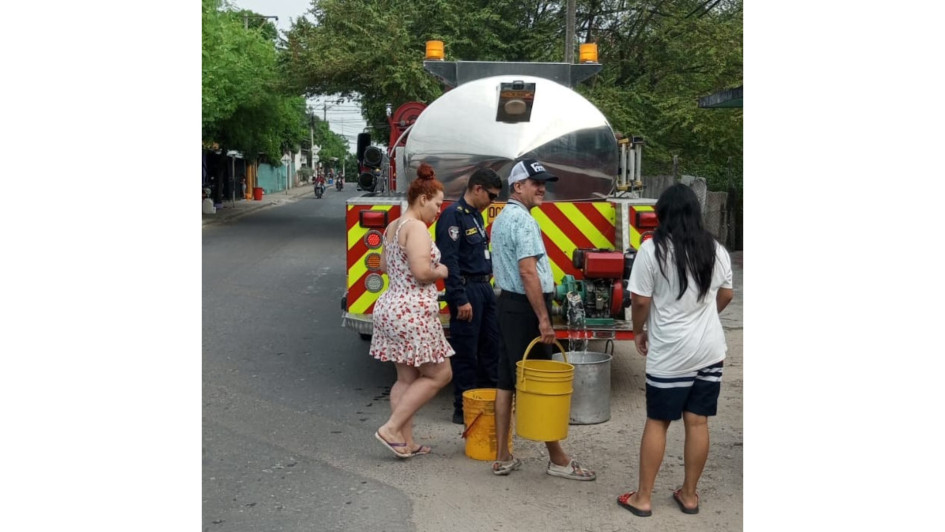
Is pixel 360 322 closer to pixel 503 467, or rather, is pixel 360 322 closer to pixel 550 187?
pixel 550 187

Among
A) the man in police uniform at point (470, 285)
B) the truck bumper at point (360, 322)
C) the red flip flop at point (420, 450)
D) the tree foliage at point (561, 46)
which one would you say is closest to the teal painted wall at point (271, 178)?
the tree foliage at point (561, 46)

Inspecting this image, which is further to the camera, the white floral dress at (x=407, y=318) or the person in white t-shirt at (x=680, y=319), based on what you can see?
the white floral dress at (x=407, y=318)

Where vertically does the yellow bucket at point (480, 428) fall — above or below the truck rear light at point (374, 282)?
below

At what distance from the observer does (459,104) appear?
6.88m

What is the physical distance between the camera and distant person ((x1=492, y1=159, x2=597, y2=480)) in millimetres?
5098

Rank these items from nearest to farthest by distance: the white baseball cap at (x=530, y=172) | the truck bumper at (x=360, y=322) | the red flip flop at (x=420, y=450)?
1. the white baseball cap at (x=530, y=172)
2. the red flip flop at (x=420, y=450)
3. the truck bumper at (x=360, y=322)

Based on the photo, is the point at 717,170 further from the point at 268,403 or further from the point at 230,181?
the point at 230,181

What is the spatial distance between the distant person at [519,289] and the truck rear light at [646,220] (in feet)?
5.47

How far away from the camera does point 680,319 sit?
4.55m


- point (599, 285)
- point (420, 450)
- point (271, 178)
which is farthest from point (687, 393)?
point (271, 178)

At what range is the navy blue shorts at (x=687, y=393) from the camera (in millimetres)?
4613

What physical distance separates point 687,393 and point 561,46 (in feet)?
58.9

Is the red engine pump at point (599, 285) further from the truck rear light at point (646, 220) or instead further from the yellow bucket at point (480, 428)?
the yellow bucket at point (480, 428)

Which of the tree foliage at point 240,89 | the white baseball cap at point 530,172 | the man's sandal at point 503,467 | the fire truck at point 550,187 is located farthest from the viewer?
the tree foliage at point 240,89
